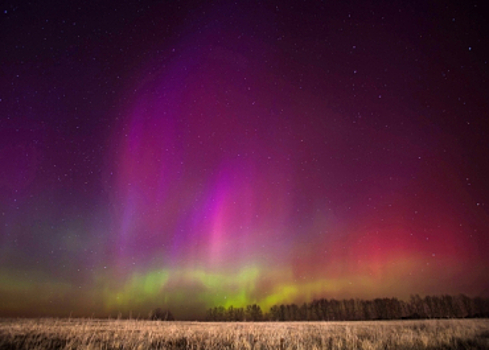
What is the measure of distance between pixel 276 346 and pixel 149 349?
5220mm

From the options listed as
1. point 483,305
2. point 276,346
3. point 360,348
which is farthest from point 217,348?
point 483,305

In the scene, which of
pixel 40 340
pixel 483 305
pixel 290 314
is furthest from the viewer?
pixel 290 314

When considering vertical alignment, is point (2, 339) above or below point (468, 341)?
above

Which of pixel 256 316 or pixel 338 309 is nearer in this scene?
pixel 338 309

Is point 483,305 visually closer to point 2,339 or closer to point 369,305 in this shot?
point 369,305

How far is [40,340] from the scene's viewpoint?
38.0 ft

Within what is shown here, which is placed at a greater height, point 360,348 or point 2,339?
point 2,339

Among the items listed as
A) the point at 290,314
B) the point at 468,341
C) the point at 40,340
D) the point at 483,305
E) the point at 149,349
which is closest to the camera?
the point at 149,349

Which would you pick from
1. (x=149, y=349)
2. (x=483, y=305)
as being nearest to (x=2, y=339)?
(x=149, y=349)

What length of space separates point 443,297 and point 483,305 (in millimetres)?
14221

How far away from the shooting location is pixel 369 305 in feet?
346

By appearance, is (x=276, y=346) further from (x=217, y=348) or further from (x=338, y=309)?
(x=338, y=309)

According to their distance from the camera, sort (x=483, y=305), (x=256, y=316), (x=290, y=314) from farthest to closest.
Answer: (x=256, y=316), (x=290, y=314), (x=483, y=305)

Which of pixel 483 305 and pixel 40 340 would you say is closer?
pixel 40 340
